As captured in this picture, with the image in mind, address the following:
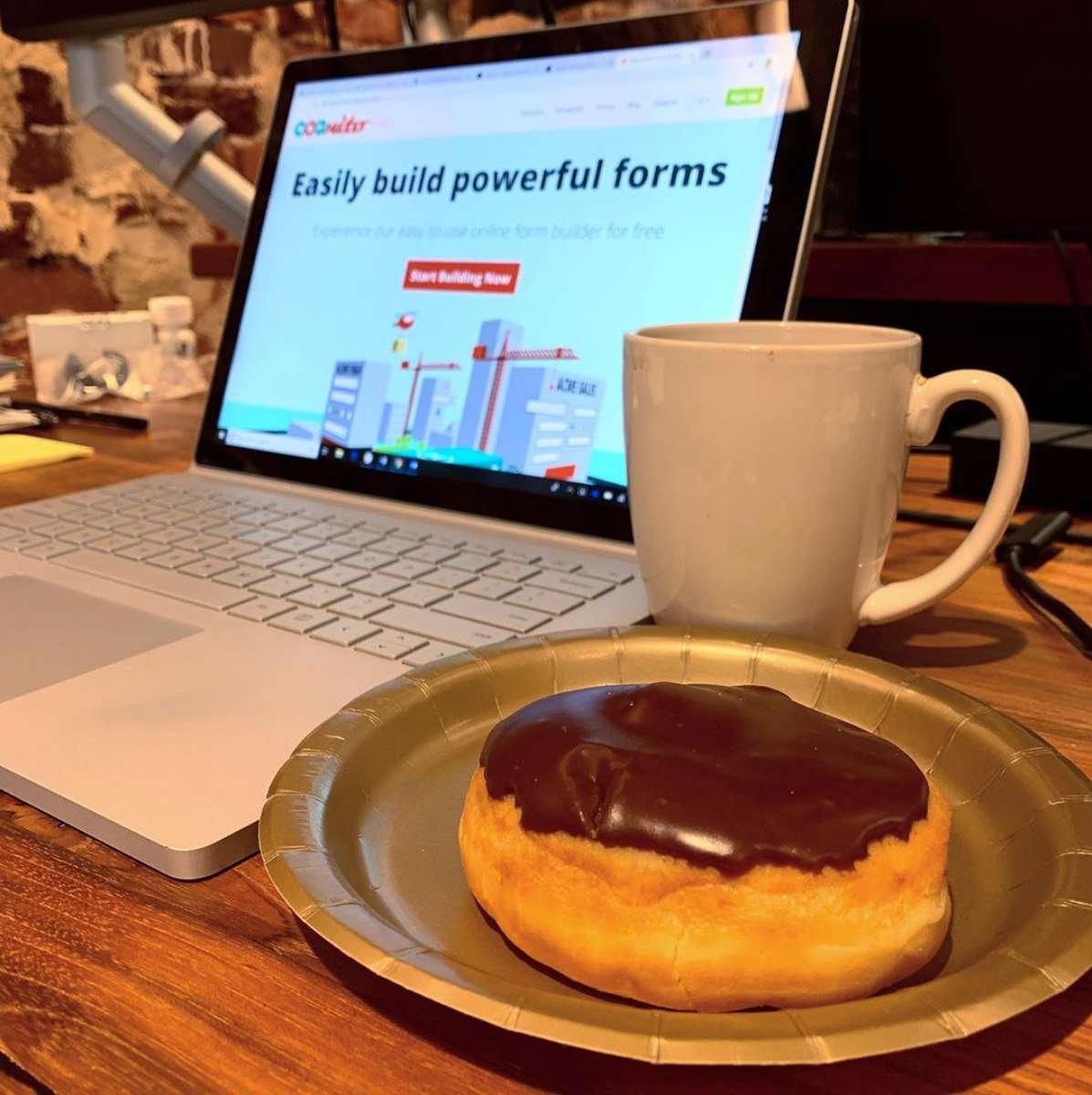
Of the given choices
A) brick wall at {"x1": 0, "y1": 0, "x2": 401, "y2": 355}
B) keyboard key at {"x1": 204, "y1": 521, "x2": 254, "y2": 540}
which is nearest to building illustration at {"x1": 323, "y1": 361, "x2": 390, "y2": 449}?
keyboard key at {"x1": 204, "y1": 521, "x2": 254, "y2": 540}

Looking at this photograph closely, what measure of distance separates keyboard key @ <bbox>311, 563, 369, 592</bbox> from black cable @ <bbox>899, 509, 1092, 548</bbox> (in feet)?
1.28

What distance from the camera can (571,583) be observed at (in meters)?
0.57

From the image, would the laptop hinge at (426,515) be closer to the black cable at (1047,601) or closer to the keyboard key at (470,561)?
the keyboard key at (470,561)

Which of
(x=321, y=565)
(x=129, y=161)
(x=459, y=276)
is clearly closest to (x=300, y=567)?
(x=321, y=565)

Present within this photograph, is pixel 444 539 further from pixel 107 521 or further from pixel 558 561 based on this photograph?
pixel 107 521

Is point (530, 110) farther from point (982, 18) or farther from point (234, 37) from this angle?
point (234, 37)

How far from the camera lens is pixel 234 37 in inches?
71.5

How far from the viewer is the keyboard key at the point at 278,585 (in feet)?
1.84

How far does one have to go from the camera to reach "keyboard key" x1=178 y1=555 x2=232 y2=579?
60cm

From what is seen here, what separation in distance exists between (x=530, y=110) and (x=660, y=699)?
523 millimetres

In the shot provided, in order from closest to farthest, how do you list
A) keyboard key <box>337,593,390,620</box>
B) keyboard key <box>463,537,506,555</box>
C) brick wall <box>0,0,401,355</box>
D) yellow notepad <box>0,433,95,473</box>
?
keyboard key <box>337,593,390,620</box>, keyboard key <box>463,537,506,555</box>, yellow notepad <box>0,433,95,473</box>, brick wall <box>0,0,401,355</box>

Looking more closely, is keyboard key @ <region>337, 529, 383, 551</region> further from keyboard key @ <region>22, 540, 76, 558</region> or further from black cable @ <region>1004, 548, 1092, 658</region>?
black cable @ <region>1004, 548, 1092, 658</region>

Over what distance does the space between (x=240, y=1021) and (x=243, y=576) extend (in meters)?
0.35

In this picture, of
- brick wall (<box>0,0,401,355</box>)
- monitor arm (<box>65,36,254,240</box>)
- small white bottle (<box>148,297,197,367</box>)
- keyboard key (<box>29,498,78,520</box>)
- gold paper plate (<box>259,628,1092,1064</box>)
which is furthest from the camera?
brick wall (<box>0,0,401,355</box>)
